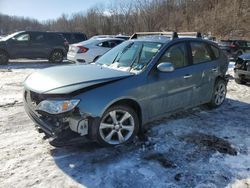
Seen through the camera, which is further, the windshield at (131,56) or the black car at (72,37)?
the black car at (72,37)

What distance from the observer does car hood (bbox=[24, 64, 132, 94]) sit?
403 cm

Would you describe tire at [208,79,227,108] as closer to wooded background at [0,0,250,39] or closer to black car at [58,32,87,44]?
black car at [58,32,87,44]

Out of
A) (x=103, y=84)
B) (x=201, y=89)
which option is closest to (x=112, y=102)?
(x=103, y=84)

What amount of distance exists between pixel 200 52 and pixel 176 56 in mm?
923

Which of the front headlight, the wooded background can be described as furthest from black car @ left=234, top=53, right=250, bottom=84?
the wooded background

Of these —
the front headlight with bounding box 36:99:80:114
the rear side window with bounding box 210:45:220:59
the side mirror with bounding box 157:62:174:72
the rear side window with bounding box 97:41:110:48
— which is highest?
the rear side window with bounding box 210:45:220:59

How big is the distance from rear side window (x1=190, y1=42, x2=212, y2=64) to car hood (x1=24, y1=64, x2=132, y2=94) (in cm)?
181

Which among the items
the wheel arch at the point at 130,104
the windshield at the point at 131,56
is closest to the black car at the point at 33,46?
the windshield at the point at 131,56

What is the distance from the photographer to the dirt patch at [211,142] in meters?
4.49

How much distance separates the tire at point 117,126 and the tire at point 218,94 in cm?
261

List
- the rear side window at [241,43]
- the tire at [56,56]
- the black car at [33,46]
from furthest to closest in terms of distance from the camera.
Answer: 1. the rear side window at [241,43]
2. the tire at [56,56]
3. the black car at [33,46]

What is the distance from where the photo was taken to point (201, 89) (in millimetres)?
5973

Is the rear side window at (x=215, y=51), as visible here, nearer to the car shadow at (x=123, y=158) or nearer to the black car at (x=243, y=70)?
the car shadow at (x=123, y=158)

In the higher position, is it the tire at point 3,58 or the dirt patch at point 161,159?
the tire at point 3,58
